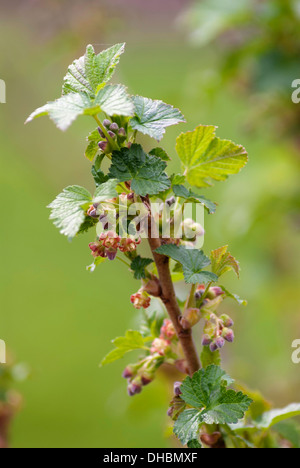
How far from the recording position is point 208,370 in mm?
341

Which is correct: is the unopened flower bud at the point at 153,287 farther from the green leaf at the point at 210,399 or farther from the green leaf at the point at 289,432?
the green leaf at the point at 289,432

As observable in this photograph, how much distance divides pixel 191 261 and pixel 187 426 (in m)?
0.09

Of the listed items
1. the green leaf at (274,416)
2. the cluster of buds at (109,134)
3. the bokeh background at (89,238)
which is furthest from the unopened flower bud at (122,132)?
the green leaf at (274,416)

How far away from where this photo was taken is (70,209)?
0.30 metres

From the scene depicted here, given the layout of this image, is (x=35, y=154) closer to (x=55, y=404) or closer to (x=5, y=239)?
(x=55, y=404)

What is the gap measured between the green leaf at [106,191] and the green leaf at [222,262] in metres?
0.09

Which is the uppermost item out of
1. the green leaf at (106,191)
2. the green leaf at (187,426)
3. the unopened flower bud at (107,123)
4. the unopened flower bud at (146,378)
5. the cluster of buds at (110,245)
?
the unopened flower bud at (107,123)

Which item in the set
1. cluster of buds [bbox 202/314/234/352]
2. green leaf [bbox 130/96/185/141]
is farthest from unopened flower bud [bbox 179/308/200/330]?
green leaf [bbox 130/96/185/141]

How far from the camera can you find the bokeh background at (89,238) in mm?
895

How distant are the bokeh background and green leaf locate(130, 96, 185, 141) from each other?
0.10m

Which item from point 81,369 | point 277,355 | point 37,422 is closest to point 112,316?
point 81,369

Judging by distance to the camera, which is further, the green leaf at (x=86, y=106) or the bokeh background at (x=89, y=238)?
the bokeh background at (x=89, y=238)

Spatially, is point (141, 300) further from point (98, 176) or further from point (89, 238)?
point (89, 238)

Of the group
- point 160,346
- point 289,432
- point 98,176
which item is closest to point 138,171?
point 98,176
